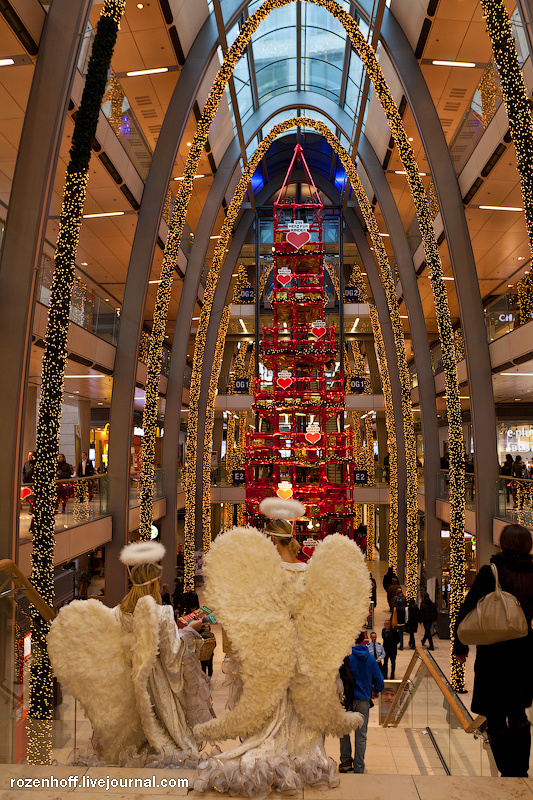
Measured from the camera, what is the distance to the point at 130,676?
402 cm

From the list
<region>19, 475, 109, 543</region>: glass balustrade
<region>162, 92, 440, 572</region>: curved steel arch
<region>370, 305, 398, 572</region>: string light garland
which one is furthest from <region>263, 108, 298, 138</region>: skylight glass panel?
<region>19, 475, 109, 543</region>: glass balustrade

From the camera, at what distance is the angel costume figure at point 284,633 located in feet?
11.7

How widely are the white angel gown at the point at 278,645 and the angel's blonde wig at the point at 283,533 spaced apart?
29 centimetres

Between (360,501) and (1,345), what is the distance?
21061 mm

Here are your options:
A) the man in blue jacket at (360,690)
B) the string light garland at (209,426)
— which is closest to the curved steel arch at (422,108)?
the man in blue jacket at (360,690)

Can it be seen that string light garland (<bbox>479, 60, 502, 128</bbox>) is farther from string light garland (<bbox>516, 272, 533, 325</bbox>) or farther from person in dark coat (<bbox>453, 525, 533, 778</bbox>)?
person in dark coat (<bbox>453, 525, 533, 778</bbox>)

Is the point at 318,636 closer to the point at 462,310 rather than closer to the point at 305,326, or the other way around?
the point at 462,310

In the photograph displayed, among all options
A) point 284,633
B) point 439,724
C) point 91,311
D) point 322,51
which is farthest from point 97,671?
point 322,51

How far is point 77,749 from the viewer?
4.34 metres

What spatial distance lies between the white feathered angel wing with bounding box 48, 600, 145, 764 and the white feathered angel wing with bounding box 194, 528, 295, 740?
620mm

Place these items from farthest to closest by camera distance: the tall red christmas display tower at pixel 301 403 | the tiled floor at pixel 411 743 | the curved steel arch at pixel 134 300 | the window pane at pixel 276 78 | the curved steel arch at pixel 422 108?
the window pane at pixel 276 78 < the tall red christmas display tower at pixel 301 403 < the curved steel arch at pixel 134 300 < the curved steel arch at pixel 422 108 < the tiled floor at pixel 411 743

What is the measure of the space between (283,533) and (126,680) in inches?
53.1

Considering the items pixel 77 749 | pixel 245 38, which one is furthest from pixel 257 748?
pixel 245 38
